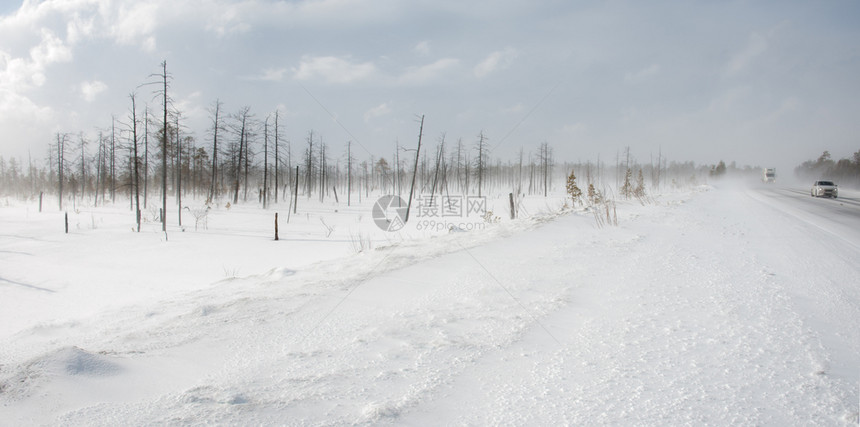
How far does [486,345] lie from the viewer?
8.55 ft

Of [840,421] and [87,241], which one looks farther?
[87,241]

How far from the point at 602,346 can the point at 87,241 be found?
68.6 feet

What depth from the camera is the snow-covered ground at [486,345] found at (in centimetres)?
185

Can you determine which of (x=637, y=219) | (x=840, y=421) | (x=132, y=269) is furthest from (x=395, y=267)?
(x=132, y=269)

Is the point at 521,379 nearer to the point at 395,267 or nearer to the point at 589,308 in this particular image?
the point at 589,308

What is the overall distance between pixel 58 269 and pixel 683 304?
15533 mm

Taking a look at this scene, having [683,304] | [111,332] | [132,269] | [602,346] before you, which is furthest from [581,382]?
[132,269]

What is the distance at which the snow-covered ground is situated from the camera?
185 centimetres

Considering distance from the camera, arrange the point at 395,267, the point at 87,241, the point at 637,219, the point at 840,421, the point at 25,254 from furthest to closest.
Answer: the point at 87,241 < the point at 25,254 < the point at 637,219 < the point at 395,267 < the point at 840,421

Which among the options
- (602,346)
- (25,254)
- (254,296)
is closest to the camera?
(602,346)

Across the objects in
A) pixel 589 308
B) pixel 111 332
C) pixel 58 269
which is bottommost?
pixel 58 269

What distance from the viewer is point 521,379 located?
217 centimetres

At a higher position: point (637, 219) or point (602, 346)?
point (637, 219)

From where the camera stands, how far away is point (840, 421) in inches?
68.4
